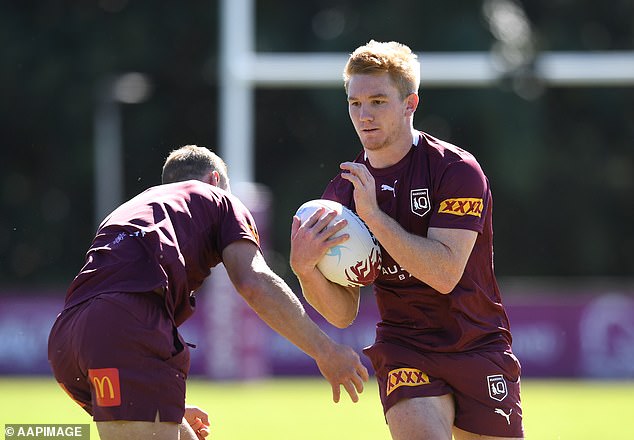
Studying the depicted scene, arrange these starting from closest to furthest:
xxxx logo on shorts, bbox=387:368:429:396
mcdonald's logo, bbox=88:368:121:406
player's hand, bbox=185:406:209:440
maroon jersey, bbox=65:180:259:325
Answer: mcdonald's logo, bbox=88:368:121:406
maroon jersey, bbox=65:180:259:325
xxxx logo on shorts, bbox=387:368:429:396
player's hand, bbox=185:406:209:440

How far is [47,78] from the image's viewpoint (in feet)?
97.8

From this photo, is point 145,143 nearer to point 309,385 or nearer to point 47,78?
point 47,78

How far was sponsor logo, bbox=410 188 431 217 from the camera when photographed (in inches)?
227

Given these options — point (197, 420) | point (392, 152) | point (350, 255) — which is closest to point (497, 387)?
point (350, 255)

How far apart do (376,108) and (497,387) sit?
1480 mm

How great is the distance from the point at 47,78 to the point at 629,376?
697 inches

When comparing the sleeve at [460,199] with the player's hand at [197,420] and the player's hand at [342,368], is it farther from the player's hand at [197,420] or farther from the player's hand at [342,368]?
the player's hand at [197,420]

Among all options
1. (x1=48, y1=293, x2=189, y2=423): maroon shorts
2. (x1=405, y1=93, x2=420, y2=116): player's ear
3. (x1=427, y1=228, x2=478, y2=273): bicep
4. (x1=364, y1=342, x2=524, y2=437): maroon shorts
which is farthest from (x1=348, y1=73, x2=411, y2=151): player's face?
(x1=48, y1=293, x2=189, y2=423): maroon shorts

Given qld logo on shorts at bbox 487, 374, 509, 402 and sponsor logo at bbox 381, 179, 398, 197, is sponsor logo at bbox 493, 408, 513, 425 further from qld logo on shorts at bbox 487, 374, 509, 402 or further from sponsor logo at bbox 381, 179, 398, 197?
sponsor logo at bbox 381, 179, 398, 197

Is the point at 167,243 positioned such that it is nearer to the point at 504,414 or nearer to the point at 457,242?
the point at 457,242

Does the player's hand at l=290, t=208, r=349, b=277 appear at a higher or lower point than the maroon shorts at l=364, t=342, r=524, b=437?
higher

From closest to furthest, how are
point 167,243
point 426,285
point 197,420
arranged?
point 167,243 < point 426,285 < point 197,420

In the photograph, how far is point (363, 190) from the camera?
A: 5566 mm

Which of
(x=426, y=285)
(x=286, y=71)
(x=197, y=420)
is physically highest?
(x=286, y=71)
